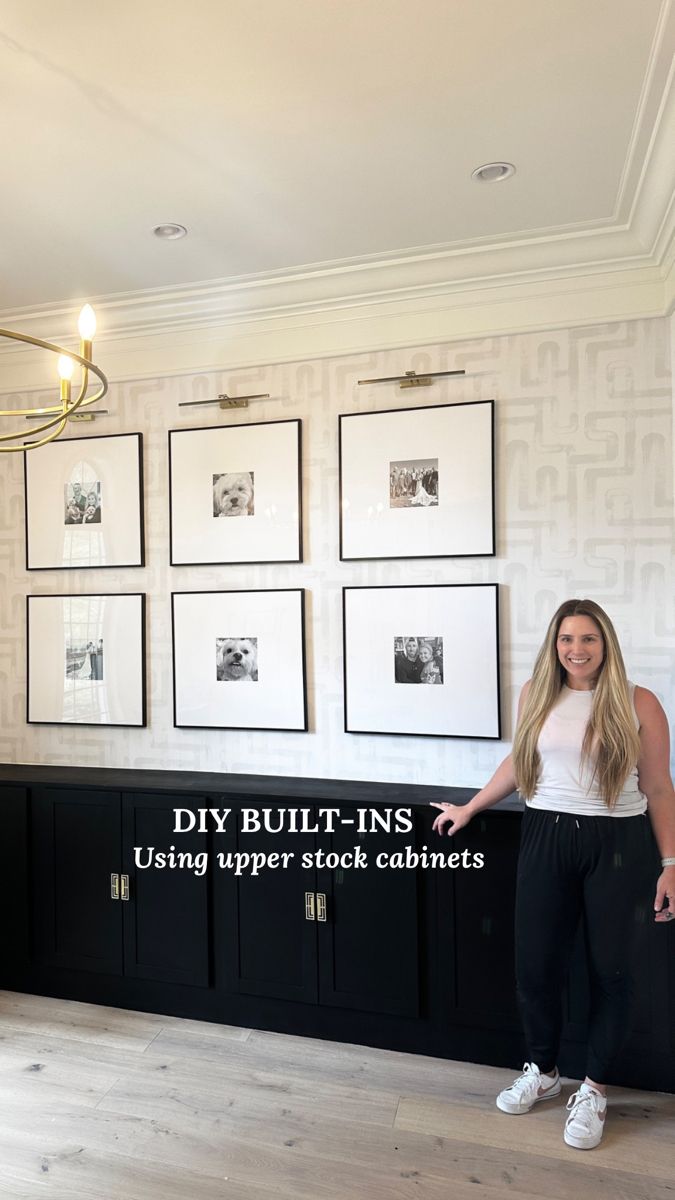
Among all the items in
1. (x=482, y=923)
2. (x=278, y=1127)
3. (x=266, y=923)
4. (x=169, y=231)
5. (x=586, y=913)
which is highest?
(x=169, y=231)

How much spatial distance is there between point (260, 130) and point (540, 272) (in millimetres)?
1239

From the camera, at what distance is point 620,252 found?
2.71m

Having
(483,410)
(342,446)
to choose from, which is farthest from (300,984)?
(483,410)

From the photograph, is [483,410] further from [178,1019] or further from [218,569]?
[178,1019]

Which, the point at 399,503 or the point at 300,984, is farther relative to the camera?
the point at 399,503

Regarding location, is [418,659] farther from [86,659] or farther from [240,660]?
[86,659]

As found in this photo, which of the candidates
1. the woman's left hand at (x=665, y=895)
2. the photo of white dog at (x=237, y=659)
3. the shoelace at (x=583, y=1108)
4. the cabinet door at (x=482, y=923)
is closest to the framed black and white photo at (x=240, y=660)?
the photo of white dog at (x=237, y=659)

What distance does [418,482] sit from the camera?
3004 mm

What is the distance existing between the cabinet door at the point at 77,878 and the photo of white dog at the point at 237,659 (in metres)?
0.68

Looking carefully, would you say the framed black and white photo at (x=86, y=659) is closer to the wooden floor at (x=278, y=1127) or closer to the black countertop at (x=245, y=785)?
the black countertop at (x=245, y=785)

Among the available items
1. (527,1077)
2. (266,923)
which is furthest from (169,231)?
(527,1077)

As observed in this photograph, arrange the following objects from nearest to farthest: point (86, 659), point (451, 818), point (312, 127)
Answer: point (312, 127)
point (451, 818)
point (86, 659)

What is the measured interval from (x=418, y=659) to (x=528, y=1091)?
59.0 inches

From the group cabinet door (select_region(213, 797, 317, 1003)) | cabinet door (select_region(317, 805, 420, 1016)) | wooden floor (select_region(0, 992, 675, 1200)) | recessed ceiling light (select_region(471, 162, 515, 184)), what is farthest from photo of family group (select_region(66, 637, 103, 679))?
recessed ceiling light (select_region(471, 162, 515, 184))
